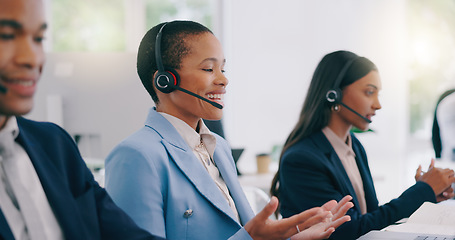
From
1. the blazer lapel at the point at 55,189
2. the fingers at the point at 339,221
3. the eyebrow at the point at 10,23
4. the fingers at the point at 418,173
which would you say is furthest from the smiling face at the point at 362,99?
the eyebrow at the point at 10,23

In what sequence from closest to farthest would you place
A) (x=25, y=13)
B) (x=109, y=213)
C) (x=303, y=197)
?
1. (x=25, y=13)
2. (x=109, y=213)
3. (x=303, y=197)

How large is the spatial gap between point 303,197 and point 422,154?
312cm

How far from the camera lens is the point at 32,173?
28.2 inches

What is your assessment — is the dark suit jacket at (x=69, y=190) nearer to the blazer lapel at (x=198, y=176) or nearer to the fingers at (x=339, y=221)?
the blazer lapel at (x=198, y=176)

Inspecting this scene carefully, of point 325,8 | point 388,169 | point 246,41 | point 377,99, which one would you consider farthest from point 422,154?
point 377,99

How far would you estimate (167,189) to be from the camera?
1.09 m

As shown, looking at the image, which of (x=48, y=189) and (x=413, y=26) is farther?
(x=413, y=26)

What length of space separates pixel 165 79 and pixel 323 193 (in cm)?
72

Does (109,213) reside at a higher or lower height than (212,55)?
lower

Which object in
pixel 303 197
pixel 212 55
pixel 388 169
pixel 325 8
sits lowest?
pixel 388 169

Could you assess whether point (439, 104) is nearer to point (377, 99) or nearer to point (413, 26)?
point (377, 99)

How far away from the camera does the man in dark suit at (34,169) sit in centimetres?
61

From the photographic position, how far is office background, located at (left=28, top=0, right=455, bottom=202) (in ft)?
13.9

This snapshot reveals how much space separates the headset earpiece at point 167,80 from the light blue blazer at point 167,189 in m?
0.10
